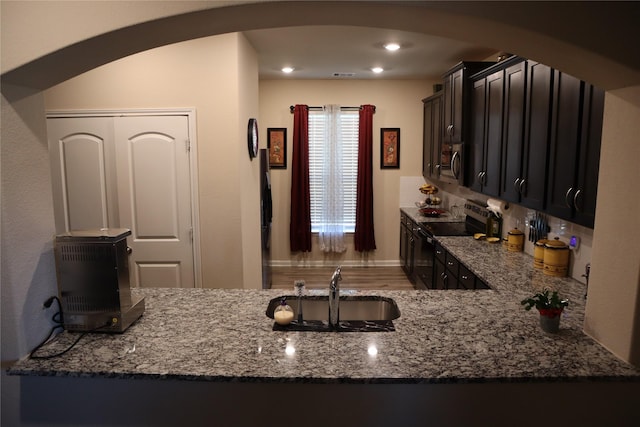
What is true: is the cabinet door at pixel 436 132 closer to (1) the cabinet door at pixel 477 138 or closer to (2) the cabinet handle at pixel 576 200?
(1) the cabinet door at pixel 477 138

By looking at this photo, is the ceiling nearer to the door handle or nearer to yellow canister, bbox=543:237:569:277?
the door handle

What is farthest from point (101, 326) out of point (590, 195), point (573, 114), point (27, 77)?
point (573, 114)

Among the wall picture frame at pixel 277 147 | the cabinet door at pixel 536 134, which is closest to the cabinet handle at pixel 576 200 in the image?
the cabinet door at pixel 536 134

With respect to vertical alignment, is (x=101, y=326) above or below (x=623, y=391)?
above

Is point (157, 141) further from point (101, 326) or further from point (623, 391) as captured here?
point (623, 391)

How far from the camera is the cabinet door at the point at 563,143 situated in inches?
92.0

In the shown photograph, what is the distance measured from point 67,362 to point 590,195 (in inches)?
97.0

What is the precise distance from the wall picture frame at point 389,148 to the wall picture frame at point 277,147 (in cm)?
140

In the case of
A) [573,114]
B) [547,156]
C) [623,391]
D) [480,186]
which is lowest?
[623,391]

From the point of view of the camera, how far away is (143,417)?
1.72 m

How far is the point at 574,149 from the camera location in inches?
92.0

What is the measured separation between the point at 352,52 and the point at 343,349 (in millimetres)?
3532

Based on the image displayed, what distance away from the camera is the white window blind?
620 centimetres

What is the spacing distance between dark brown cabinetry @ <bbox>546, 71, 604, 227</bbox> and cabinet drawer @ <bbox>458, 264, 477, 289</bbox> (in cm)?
77
